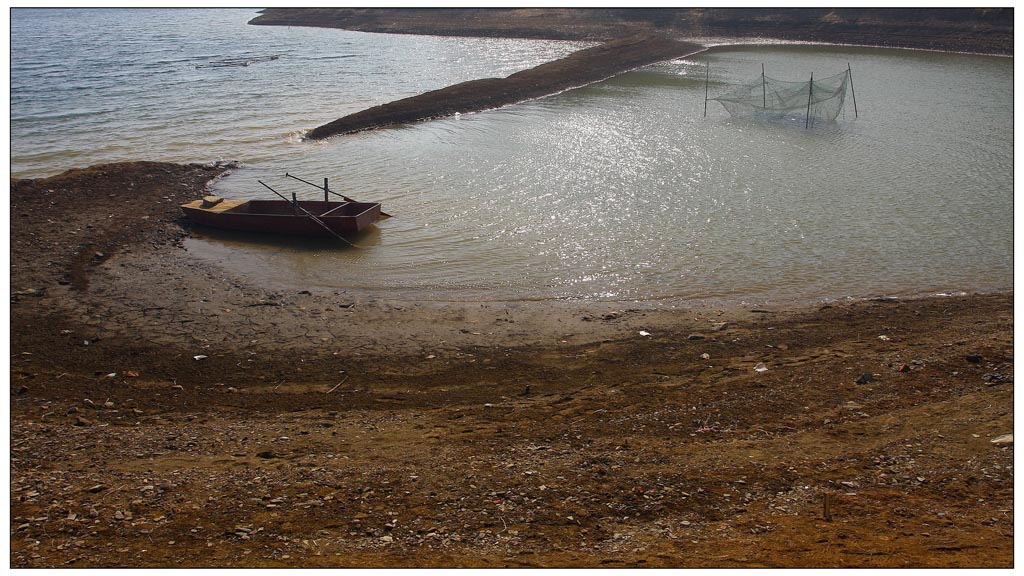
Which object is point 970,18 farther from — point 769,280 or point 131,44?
point 131,44

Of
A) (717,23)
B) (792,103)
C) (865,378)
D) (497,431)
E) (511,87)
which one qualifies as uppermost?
(717,23)

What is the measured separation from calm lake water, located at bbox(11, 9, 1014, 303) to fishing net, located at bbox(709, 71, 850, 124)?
73 cm

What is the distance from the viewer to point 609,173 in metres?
19.1

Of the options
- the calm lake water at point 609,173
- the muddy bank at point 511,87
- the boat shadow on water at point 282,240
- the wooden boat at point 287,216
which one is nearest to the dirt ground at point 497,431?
the calm lake water at point 609,173

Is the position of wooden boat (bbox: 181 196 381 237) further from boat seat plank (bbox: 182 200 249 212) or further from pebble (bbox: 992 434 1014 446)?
pebble (bbox: 992 434 1014 446)

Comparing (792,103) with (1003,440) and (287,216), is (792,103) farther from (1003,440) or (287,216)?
(1003,440)

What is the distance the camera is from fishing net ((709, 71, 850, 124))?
24.9 metres

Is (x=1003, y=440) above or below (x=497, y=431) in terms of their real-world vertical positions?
above

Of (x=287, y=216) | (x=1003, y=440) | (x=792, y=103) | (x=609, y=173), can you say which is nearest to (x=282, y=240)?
(x=287, y=216)

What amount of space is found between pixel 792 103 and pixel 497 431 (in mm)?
22144

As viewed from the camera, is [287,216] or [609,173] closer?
[287,216]

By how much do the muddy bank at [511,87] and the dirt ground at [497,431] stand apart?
48.8 ft

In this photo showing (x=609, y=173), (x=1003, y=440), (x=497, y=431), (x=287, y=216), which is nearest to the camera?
(x=1003, y=440)

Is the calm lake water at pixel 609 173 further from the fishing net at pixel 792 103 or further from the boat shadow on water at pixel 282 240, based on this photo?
the fishing net at pixel 792 103
